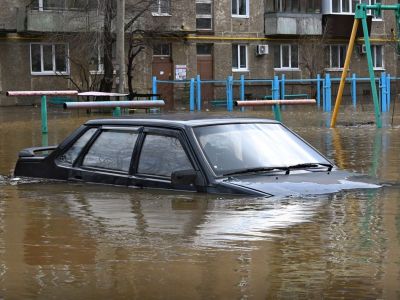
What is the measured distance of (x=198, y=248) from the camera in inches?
222

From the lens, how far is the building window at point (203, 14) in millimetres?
42438

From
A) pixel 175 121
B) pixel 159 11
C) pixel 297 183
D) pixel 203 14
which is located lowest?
pixel 297 183

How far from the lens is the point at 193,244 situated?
5.78 metres

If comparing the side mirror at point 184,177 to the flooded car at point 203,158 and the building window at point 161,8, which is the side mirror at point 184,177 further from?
the building window at point 161,8

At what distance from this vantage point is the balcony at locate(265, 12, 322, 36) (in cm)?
4409

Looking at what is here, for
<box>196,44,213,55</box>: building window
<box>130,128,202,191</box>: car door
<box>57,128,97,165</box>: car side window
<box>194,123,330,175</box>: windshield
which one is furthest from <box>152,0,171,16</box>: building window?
<box>130,128,202,191</box>: car door

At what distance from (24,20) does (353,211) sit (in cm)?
3214

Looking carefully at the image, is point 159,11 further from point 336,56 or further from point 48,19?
point 336,56

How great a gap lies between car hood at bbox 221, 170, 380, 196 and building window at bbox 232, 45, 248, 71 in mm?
36267

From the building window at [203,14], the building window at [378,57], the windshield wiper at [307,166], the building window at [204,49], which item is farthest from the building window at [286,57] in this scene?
the windshield wiper at [307,166]

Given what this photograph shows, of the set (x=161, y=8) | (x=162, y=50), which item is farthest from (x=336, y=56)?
(x=161, y=8)

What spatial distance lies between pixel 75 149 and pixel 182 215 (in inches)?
79.9

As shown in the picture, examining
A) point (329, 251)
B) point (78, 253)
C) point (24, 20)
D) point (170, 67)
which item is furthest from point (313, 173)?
point (170, 67)

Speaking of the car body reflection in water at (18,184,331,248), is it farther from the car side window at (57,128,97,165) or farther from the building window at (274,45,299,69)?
the building window at (274,45,299,69)
